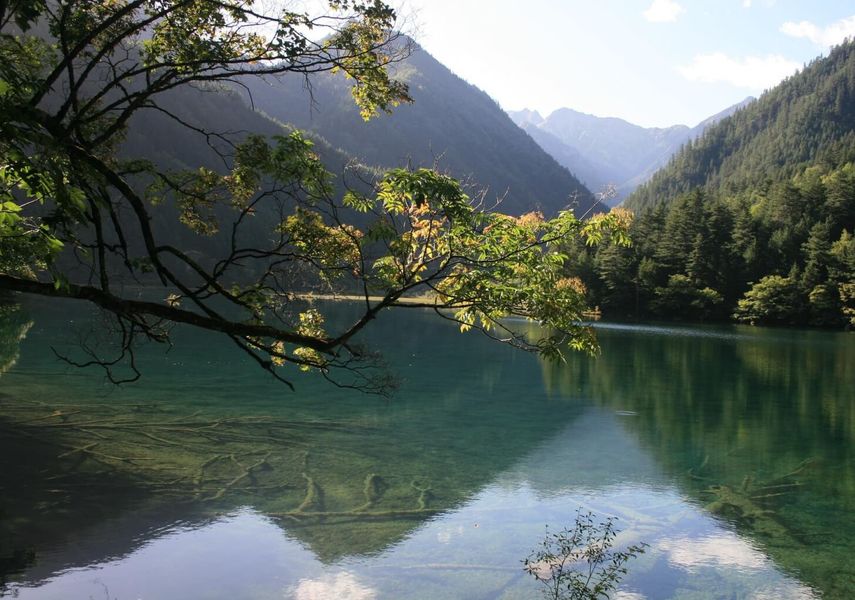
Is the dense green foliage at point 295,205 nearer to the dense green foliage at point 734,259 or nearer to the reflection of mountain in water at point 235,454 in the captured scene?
the reflection of mountain in water at point 235,454

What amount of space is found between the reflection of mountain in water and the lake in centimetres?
6

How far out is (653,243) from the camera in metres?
88.1

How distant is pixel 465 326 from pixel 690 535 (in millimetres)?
7024

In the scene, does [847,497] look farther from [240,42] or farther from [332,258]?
[240,42]

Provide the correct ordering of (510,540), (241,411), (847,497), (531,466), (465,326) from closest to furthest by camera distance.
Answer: (465,326) < (510,540) < (847,497) < (531,466) < (241,411)

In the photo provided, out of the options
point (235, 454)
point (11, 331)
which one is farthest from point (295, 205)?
point (11, 331)

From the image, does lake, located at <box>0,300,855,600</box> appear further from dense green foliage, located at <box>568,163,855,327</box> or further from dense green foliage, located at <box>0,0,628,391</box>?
dense green foliage, located at <box>568,163,855,327</box>

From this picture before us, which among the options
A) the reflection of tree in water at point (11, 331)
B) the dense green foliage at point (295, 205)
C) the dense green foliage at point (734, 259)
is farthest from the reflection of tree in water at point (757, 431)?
the dense green foliage at point (734, 259)

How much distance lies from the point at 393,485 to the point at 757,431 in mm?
13149

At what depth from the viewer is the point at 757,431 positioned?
2028 centimetres

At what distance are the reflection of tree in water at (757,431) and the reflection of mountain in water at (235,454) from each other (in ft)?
12.7

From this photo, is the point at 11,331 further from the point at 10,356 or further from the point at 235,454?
the point at 235,454

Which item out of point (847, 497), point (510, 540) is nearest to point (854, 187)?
point (847, 497)

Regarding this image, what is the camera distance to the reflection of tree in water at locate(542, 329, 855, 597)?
11.5m
